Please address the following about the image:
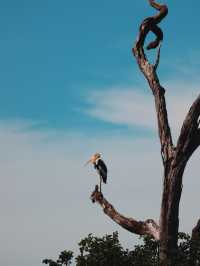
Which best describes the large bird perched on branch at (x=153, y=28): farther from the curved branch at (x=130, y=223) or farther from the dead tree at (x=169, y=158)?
the curved branch at (x=130, y=223)

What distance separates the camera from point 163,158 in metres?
22.2

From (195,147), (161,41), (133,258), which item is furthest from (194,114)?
(133,258)

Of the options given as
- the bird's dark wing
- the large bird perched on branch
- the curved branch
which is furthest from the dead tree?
the bird's dark wing

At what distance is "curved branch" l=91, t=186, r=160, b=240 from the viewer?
75.0ft

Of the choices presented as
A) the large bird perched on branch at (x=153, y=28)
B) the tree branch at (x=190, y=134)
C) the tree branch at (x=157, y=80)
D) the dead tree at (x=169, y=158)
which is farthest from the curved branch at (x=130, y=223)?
the large bird perched on branch at (x=153, y=28)

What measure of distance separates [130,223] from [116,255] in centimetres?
497

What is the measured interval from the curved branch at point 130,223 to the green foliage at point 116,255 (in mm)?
2820

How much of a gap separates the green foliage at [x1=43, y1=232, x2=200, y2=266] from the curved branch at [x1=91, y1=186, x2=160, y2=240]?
2.82 m

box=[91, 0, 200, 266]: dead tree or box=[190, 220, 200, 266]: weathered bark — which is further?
box=[91, 0, 200, 266]: dead tree

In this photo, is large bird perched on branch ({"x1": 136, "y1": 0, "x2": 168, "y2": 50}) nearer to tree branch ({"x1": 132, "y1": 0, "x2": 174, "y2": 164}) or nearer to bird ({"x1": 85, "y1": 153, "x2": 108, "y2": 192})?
tree branch ({"x1": 132, "y1": 0, "x2": 174, "y2": 164})

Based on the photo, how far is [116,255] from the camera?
60.8 ft

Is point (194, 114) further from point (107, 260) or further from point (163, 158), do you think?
point (107, 260)

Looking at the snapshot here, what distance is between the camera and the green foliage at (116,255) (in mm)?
18516

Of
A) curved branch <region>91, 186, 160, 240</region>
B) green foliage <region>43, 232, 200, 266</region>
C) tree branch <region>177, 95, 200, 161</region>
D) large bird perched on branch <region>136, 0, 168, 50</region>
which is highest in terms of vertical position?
large bird perched on branch <region>136, 0, 168, 50</region>
